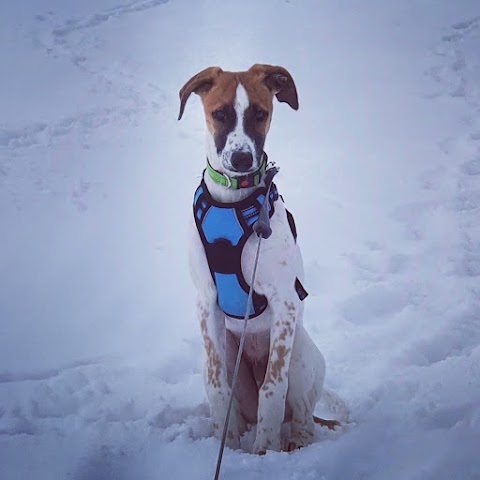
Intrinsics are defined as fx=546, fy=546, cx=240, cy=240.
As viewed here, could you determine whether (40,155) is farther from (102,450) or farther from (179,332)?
(102,450)

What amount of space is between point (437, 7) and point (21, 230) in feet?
24.9

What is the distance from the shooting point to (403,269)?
475 cm

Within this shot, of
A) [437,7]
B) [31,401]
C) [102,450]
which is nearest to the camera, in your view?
[102,450]

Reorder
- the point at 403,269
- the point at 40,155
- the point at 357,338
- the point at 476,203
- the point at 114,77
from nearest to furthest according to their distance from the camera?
the point at 357,338, the point at 403,269, the point at 476,203, the point at 40,155, the point at 114,77

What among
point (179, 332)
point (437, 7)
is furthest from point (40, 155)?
point (437, 7)

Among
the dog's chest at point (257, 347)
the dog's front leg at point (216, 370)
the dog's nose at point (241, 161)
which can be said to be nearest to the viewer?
the dog's nose at point (241, 161)

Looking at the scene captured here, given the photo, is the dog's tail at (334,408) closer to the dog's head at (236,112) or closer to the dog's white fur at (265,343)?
the dog's white fur at (265,343)

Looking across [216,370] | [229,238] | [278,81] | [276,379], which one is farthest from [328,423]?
[278,81]

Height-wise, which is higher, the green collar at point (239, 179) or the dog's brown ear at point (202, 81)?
the dog's brown ear at point (202, 81)

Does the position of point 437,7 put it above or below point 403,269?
above

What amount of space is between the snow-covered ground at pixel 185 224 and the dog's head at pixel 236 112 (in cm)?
136

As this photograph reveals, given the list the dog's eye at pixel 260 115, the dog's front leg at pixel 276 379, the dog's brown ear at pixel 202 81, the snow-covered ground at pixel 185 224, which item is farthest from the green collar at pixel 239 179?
the snow-covered ground at pixel 185 224

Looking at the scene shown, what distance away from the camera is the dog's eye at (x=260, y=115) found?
8.79 ft

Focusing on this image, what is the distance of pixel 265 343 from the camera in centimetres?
292
